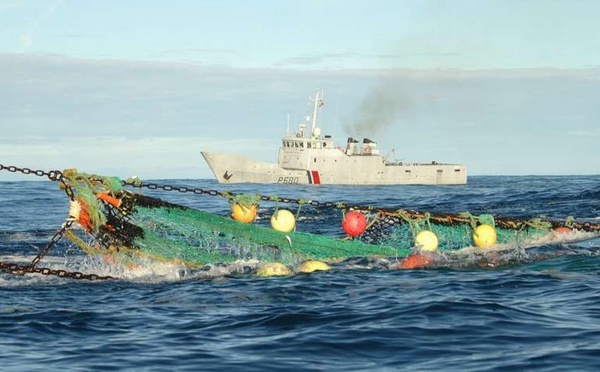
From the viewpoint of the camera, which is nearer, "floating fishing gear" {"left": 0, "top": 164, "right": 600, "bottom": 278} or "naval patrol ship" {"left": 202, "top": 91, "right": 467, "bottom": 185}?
"floating fishing gear" {"left": 0, "top": 164, "right": 600, "bottom": 278}

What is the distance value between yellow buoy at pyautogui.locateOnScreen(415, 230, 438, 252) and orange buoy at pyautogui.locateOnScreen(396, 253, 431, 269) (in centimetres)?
57

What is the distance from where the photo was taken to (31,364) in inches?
378

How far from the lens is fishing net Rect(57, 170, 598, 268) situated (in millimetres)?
15820

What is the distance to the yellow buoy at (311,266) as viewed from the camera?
16469 mm

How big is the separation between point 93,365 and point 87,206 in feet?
21.1

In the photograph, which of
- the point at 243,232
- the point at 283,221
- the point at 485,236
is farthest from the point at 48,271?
the point at 485,236

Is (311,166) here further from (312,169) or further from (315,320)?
(315,320)

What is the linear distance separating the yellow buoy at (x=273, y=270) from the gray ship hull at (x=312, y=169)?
54.6 m

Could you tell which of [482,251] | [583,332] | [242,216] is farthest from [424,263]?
[583,332]

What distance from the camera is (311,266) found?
1656cm

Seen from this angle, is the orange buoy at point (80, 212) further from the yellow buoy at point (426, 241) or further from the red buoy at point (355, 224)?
the yellow buoy at point (426, 241)

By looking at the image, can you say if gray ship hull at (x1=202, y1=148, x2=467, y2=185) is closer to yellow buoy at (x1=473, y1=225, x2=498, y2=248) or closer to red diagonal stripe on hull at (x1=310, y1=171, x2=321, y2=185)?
red diagonal stripe on hull at (x1=310, y1=171, x2=321, y2=185)

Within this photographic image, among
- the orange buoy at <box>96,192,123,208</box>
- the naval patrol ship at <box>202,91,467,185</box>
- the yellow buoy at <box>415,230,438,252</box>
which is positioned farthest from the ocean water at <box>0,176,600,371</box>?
the naval patrol ship at <box>202,91,467,185</box>

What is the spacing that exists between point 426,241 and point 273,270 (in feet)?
11.3
